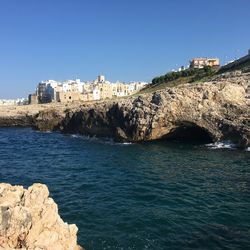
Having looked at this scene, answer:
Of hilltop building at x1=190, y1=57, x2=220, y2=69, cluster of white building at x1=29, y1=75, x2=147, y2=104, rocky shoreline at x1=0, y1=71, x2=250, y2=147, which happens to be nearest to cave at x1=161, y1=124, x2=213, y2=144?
rocky shoreline at x1=0, y1=71, x2=250, y2=147

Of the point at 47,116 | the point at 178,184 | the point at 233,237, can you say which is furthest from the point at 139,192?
the point at 47,116

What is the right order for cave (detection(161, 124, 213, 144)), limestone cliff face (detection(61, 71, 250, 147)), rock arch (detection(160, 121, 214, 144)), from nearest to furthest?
limestone cliff face (detection(61, 71, 250, 147)), rock arch (detection(160, 121, 214, 144)), cave (detection(161, 124, 213, 144))

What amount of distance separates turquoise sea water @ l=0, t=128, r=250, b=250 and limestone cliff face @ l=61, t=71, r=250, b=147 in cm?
385

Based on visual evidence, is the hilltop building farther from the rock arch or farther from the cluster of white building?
the rock arch

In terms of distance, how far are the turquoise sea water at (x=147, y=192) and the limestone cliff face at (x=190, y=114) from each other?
3.85 metres

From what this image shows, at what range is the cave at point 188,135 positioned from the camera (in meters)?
47.1

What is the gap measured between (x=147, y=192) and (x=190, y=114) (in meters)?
22.5

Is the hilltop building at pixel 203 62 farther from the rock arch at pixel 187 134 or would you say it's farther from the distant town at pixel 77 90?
the rock arch at pixel 187 134

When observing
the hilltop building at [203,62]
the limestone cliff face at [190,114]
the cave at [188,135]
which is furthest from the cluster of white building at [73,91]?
the cave at [188,135]

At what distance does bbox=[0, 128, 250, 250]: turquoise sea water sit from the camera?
16.9 meters

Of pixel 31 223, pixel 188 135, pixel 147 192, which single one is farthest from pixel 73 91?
pixel 31 223

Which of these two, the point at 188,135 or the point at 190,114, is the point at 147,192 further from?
the point at 188,135

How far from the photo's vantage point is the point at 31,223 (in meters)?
10.8

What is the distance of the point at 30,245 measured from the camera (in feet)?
34.2
